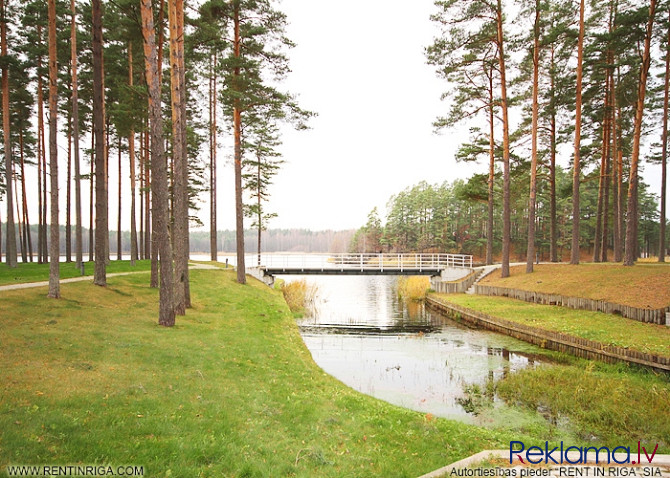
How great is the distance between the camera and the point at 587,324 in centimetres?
1311

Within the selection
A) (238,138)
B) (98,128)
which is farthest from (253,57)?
(98,128)

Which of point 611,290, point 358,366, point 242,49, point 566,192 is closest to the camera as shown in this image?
point 358,366

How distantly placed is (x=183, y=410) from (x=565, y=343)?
12243 mm

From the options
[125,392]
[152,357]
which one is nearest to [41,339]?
[152,357]

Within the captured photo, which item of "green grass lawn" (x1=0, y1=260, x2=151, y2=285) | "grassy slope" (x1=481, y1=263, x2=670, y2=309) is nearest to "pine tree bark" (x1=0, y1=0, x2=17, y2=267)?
"green grass lawn" (x1=0, y1=260, x2=151, y2=285)

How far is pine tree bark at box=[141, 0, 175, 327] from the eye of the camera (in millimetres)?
10000

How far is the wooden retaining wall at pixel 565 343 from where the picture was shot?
970 centimetres

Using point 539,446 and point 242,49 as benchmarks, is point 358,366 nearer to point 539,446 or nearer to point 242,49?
point 539,446

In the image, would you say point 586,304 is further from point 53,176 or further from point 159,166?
point 53,176

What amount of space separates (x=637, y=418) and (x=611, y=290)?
1044cm

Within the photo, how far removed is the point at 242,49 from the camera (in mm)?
17125

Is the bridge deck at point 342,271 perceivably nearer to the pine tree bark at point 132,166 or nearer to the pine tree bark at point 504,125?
the pine tree bark at point 504,125

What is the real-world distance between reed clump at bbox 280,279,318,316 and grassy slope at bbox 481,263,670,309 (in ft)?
40.4

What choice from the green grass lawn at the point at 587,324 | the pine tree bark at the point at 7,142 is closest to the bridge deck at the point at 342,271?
the green grass lawn at the point at 587,324
